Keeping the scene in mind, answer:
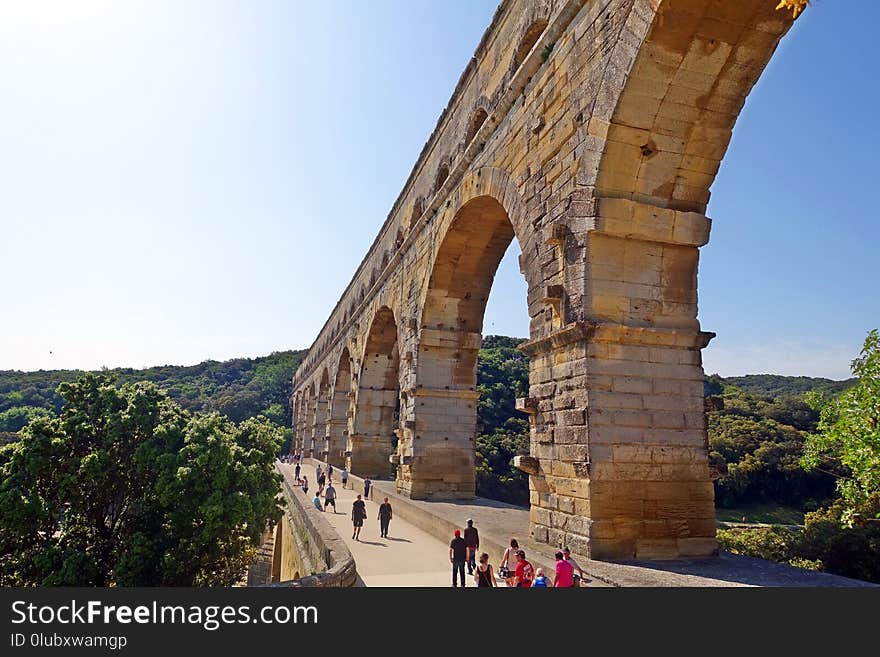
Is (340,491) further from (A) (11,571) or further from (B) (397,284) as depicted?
(A) (11,571)

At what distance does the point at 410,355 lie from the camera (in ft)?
45.6

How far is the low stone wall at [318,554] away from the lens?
563 centimetres

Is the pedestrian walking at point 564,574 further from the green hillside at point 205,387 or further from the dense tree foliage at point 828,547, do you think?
the green hillside at point 205,387

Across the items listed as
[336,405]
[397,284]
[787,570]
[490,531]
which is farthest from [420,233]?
[336,405]

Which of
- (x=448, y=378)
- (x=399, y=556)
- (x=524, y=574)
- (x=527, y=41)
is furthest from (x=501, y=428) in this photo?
(x=524, y=574)

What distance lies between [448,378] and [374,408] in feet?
24.5

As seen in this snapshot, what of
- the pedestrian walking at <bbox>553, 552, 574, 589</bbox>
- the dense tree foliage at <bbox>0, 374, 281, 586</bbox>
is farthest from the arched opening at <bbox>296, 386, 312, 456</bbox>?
the pedestrian walking at <bbox>553, 552, 574, 589</bbox>

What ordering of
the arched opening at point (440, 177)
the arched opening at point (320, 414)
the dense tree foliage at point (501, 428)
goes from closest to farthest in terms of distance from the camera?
the arched opening at point (440, 177), the dense tree foliage at point (501, 428), the arched opening at point (320, 414)

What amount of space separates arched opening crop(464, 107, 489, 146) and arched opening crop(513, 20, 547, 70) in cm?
165

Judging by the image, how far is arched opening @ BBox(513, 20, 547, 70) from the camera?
900 cm

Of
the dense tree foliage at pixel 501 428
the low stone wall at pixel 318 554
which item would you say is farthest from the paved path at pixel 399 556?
the dense tree foliage at pixel 501 428

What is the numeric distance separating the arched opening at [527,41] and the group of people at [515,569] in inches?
297

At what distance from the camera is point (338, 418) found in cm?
2753

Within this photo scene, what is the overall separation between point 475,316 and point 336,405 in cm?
1564
